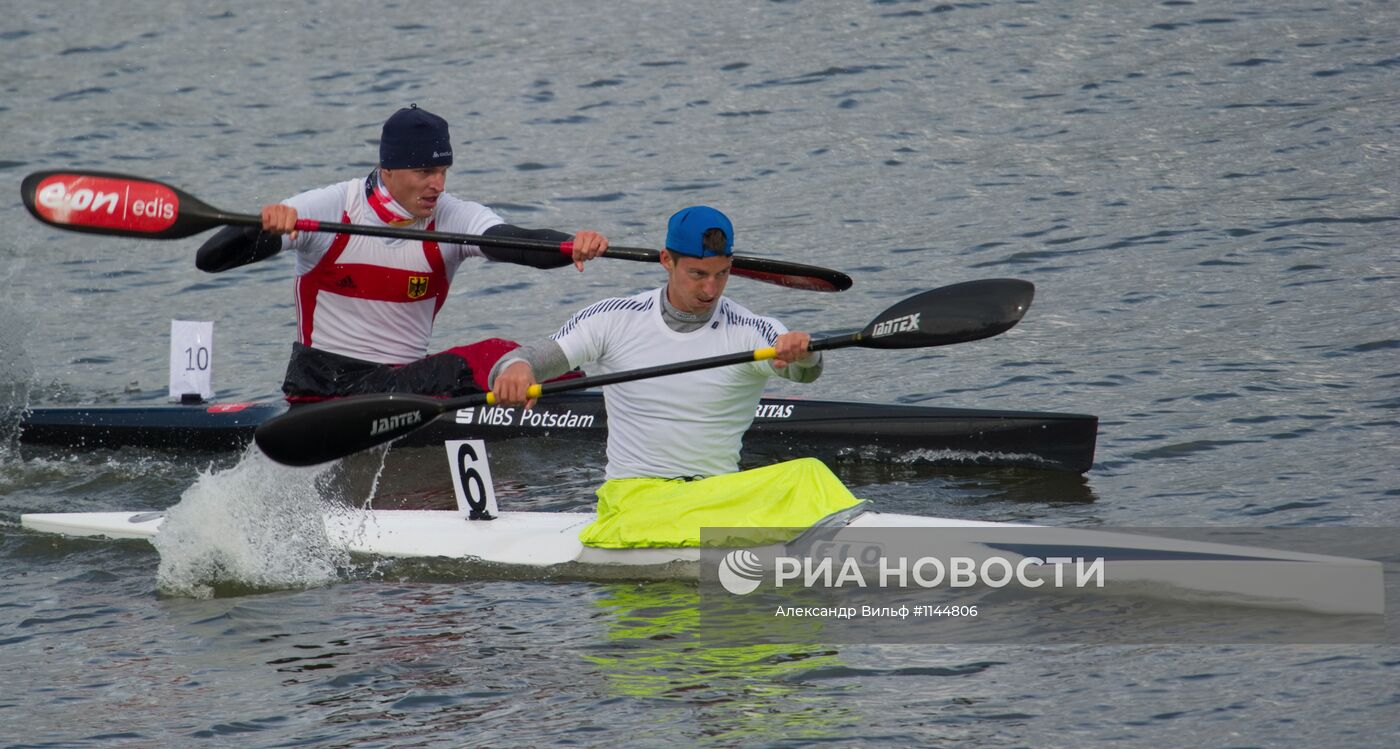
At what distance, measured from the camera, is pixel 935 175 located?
1438 centimetres

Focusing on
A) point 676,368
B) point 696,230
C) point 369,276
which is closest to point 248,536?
point 369,276

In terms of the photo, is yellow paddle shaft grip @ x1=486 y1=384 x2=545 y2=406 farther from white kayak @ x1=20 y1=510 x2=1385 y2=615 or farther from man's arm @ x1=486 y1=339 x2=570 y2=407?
white kayak @ x1=20 y1=510 x2=1385 y2=615

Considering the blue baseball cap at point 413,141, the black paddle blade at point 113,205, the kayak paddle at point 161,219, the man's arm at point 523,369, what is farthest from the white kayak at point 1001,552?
the blue baseball cap at point 413,141

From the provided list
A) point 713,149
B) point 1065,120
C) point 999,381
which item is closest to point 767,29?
point 713,149

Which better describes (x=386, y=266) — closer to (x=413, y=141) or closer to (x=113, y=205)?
(x=413, y=141)

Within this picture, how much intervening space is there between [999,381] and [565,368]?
4122 millimetres

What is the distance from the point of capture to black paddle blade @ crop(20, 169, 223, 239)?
7.46 metres

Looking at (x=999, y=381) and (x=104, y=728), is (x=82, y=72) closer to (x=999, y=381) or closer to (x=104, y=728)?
(x=999, y=381)

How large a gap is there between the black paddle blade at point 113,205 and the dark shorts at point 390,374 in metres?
0.85

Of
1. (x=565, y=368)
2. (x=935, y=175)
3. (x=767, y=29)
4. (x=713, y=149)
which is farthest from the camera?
(x=767, y=29)

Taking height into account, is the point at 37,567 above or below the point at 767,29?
below

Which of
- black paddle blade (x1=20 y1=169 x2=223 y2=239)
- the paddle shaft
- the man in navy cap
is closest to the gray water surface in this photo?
the man in navy cap

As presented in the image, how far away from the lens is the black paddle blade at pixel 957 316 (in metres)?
6.71

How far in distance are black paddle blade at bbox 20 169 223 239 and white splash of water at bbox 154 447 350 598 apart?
3.80 ft
